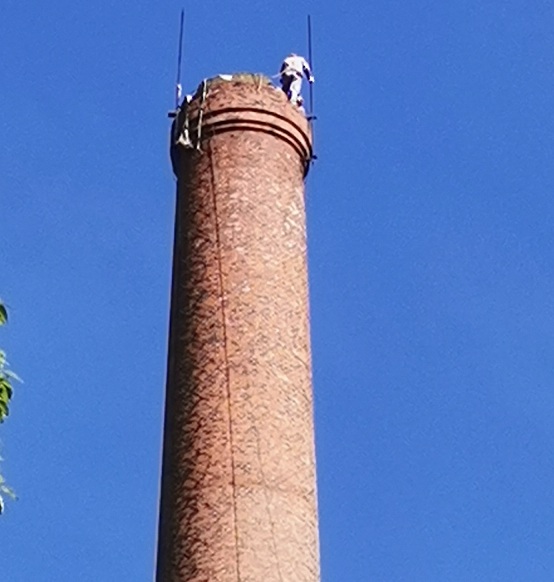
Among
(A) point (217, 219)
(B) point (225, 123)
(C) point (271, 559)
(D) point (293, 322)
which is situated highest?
(B) point (225, 123)

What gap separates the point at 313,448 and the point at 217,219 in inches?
85.8

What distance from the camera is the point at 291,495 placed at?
1257 centimetres

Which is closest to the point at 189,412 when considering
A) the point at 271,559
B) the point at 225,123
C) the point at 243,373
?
the point at 243,373

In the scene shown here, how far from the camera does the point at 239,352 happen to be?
42.5 feet

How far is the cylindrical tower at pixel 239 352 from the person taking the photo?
12.3 meters

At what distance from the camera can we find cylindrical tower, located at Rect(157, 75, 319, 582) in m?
12.3

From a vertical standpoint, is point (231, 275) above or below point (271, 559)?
Answer: above

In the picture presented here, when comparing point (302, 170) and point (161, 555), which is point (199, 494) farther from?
point (302, 170)

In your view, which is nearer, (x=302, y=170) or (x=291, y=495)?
(x=291, y=495)

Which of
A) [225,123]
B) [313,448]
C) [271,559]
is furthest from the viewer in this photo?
[225,123]

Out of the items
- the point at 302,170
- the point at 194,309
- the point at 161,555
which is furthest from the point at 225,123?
the point at 161,555

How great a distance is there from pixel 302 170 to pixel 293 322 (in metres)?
1.79

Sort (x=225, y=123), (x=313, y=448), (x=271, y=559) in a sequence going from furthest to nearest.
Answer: (x=225, y=123) → (x=313, y=448) → (x=271, y=559)

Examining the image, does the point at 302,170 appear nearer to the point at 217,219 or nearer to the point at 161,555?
the point at 217,219
